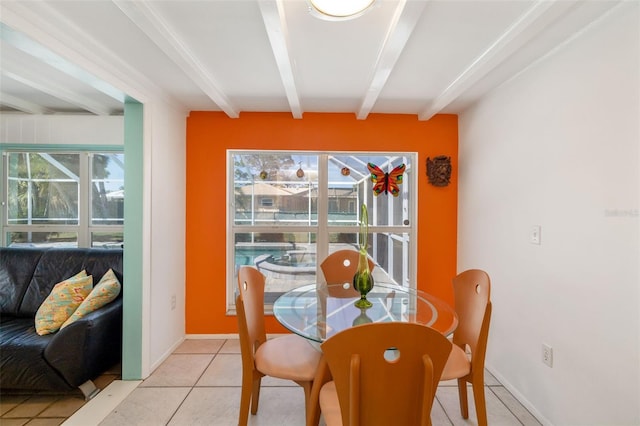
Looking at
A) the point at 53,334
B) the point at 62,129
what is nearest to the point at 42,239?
the point at 62,129

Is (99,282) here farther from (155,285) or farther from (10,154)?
(10,154)

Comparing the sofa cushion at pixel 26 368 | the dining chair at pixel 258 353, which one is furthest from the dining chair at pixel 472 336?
the sofa cushion at pixel 26 368

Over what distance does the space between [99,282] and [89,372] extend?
0.66m

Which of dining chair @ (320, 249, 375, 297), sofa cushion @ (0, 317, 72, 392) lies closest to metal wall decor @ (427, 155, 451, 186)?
dining chair @ (320, 249, 375, 297)

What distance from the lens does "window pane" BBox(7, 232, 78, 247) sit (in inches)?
106

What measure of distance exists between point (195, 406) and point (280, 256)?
1447 millimetres

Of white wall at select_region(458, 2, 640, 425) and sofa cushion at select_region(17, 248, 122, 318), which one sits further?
sofa cushion at select_region(17, 248, 122, 318)

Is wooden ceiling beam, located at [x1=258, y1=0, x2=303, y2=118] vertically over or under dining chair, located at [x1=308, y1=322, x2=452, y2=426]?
over

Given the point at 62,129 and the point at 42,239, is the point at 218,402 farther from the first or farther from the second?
the point at 62,129

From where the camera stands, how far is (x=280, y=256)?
291 cm

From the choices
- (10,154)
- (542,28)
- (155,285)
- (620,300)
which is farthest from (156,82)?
(620,300)

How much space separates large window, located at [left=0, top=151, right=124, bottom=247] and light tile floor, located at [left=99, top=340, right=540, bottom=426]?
1.50 metres

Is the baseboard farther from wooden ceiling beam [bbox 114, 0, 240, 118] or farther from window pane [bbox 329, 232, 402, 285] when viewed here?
wooden ceiling beam [bbox 114, 0, 240, 118]

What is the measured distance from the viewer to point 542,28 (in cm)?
139
